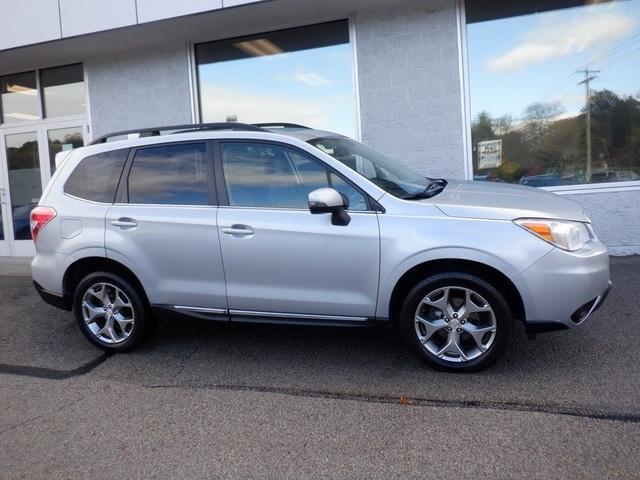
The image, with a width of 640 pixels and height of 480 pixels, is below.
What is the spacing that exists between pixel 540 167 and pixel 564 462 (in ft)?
18.0

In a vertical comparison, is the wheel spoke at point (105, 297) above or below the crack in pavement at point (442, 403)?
above

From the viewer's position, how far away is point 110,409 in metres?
3.92

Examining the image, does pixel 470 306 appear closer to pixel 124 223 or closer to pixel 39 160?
pixel 124 223

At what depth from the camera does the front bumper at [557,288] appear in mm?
3875

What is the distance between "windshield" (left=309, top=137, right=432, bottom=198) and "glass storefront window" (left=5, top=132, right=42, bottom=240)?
24.3 feet

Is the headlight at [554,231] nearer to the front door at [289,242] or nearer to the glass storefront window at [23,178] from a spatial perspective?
the front door at [289,242]

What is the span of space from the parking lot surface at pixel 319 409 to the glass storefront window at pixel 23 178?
588cm

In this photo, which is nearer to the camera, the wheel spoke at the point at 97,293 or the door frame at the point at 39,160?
the wheel spoke at the point at 97,293

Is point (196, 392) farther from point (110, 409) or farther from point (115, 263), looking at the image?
point (115, 263)

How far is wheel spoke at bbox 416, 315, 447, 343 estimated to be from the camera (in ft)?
13.4

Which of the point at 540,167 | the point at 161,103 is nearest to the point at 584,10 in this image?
the point at 540,167

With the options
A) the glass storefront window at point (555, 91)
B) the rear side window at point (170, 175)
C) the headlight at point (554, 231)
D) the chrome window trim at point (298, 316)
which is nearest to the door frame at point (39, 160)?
the rear side window at point (170, 175)

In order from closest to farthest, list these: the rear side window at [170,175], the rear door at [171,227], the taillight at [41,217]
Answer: the rear door at [171,227] → the rear side window at [170,175] → the taillight at [41,217]

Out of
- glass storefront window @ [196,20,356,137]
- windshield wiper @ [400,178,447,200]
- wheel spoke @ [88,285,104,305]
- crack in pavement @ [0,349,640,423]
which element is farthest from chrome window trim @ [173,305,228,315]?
glass storefront window @ [196,20,356,137]
